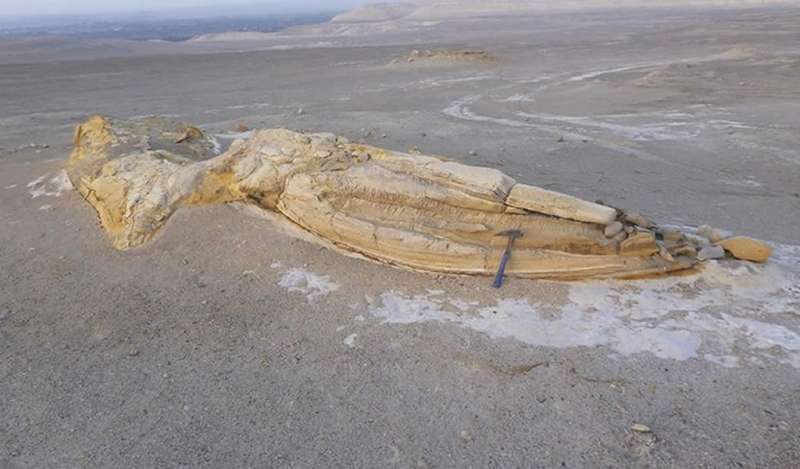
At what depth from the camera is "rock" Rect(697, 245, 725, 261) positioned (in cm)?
618

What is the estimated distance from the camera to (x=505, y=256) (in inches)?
242

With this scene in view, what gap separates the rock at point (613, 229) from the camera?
616 cm

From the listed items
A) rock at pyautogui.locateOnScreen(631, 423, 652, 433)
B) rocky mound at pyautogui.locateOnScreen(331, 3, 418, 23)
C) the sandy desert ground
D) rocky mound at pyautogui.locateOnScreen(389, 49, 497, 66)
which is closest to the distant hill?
rocky mound at pyautogui.locateOnScreen(331, 3, 418, 23)

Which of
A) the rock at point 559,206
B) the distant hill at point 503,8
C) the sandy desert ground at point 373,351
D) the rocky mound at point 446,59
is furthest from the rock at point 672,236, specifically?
the distant hill at point 503,8

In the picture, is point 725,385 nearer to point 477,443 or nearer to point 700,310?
point 700,310

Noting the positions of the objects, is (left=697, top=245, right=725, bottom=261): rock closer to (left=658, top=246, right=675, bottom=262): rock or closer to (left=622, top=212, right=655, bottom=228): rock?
(left=658, top=246, right=675, bottom=262): rock

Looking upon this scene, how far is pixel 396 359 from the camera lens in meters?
5.14

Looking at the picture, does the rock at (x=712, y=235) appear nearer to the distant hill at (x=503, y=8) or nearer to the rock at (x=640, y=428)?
the rock at (x=640, y=428)

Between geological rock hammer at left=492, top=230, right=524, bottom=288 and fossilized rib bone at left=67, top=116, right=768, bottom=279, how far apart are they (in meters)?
0.08

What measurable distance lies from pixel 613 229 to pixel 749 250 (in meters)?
1.34

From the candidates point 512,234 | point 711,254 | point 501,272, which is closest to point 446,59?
point 512,234

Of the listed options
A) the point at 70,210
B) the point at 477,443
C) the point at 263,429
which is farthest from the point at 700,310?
the point at 70,210

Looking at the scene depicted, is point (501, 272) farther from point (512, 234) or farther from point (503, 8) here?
point (503, 8)

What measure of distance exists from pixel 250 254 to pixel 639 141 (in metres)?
10.2
